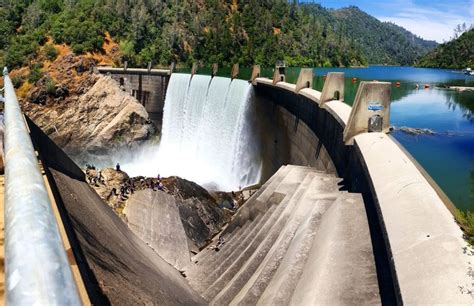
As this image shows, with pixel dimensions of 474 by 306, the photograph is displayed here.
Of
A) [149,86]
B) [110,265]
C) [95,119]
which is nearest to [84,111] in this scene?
[95,119]

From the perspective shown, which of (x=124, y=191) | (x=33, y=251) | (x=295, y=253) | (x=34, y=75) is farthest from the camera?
(x=34, y=75)

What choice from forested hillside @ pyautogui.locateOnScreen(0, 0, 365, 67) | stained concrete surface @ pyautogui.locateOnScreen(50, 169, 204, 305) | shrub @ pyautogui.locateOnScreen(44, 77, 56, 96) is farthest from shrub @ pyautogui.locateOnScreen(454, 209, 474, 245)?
forested hillside @ pyautogui.locateOnScreen(0, 0, 365, 67)

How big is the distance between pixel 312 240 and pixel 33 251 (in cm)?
693

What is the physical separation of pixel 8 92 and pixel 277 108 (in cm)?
2268

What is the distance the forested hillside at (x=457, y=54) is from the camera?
129m

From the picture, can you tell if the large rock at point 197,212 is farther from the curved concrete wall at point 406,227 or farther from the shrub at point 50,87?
the shrub at point 50,87

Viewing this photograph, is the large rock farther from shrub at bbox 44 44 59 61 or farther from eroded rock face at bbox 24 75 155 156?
shrub at bbox 44 44 59 61

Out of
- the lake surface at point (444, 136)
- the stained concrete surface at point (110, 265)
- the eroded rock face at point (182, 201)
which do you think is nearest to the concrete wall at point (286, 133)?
the eroded rock face at point (182, 201)

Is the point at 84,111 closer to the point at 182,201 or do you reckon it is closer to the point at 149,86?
the point at 149,86

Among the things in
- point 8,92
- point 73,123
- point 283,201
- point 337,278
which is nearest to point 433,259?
point 337,278

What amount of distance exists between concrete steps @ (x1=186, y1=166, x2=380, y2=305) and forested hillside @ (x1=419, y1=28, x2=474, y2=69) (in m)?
125

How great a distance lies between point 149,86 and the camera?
43156mm

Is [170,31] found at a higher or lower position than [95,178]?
higher

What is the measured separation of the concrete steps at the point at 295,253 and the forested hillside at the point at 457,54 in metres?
125
